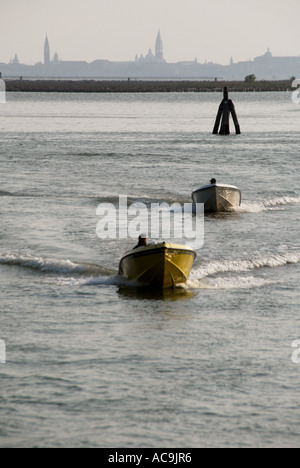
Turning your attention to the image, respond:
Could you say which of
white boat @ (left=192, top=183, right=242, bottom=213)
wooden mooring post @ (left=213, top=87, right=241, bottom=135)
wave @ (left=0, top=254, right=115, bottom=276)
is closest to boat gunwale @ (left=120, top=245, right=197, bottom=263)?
wave @ (left=0, top=254, right=115, bottom=276)

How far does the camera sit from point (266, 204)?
3691 cm

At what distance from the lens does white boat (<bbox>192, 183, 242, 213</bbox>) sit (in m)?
34.3

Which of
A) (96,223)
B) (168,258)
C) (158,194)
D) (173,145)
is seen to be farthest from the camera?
(173,145)

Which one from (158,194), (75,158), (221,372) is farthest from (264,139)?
(221,372)

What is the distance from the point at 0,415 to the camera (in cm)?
1355

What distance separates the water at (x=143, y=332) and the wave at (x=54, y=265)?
58 millimetres

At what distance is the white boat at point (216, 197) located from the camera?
34.3 meters

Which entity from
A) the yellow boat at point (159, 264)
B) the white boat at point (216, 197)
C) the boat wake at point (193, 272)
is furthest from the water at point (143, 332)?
the white boat at point (216, 197)

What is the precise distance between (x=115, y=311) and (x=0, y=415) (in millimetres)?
6231

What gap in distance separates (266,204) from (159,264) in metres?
16.9

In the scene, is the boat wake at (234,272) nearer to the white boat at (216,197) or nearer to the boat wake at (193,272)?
the boat wake at (193,272)

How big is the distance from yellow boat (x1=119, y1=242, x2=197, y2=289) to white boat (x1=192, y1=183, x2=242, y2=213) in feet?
42.8

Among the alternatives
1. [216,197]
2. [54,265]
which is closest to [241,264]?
[54,265]

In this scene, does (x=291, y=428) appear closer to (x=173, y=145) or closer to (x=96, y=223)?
(x=96, y=223)
